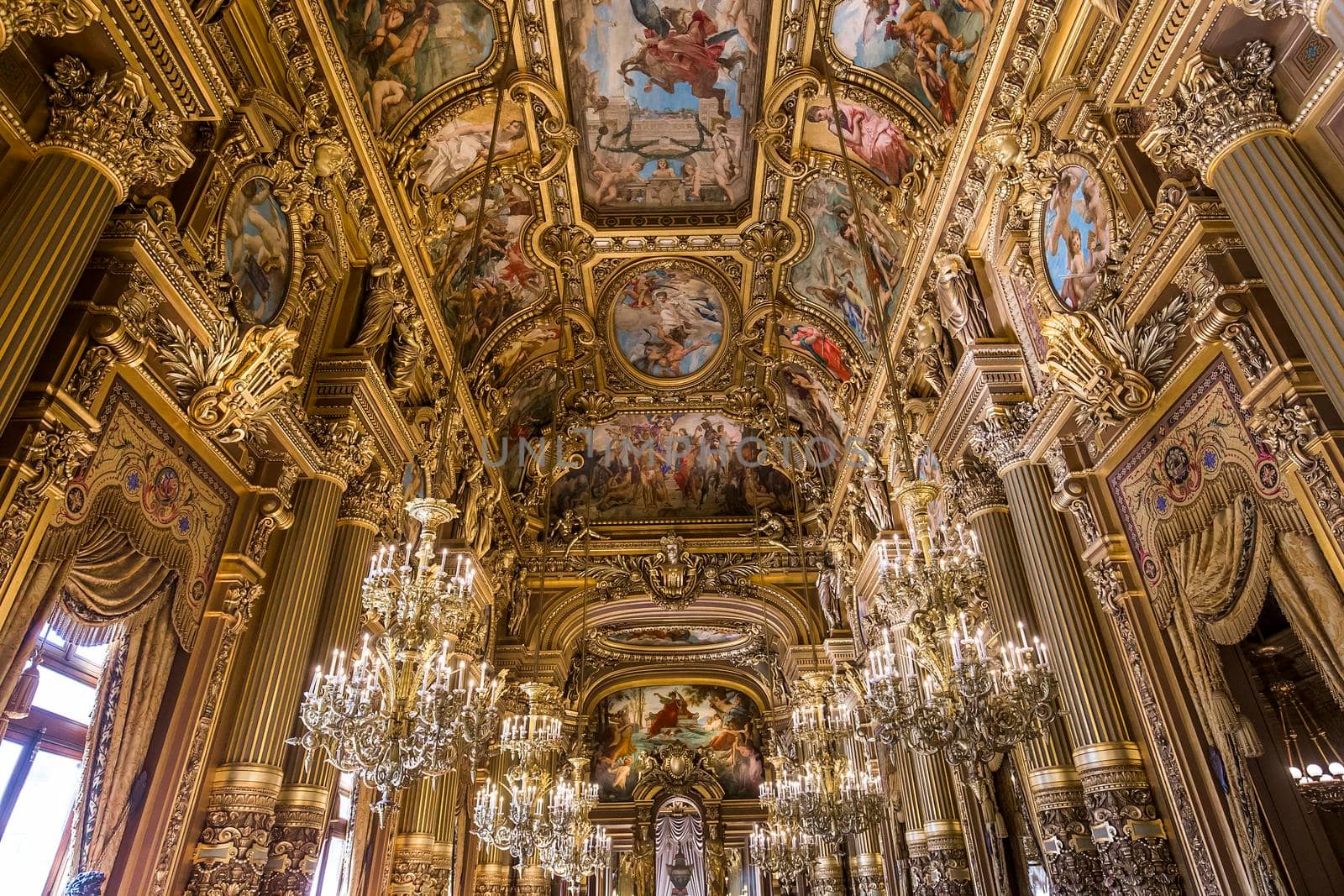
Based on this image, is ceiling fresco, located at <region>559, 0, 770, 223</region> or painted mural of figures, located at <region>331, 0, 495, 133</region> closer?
painted mural of figures, located at <region>331, 0, 495, 133</region>

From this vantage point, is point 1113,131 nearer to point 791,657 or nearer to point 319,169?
point 319,169

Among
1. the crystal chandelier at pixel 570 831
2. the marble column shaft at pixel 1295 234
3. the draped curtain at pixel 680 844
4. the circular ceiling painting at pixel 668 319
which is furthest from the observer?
the draped curtain at pixel 680 844

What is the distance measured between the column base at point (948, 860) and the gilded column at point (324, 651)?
25.3ft

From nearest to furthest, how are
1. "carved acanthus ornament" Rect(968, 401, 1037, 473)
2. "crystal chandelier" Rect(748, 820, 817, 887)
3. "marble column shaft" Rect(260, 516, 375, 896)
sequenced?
"marble column shaft" Rect(260, 516, 375, 896), "carved acanthus ornament" Rect(968, 401, 1037, 473), "crystal chandelier" Rect(748, 820, 817, 887)

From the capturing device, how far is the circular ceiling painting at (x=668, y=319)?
14422 mm

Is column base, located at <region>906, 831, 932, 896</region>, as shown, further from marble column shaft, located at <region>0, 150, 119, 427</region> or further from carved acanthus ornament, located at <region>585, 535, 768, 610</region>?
marble column shaft, located at <region>0, 150, 119, 427</region>

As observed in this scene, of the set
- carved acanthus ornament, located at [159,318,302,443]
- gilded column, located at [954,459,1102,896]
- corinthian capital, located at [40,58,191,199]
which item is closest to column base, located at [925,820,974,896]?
gilded column, located at [954,459,1102,896]

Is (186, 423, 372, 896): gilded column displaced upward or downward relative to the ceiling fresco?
downward

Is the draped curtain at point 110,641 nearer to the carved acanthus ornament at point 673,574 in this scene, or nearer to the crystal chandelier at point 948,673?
the crystal chandelier at point 948,673

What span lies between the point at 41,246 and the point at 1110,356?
7.41 m

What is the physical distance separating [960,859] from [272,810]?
27.9ft

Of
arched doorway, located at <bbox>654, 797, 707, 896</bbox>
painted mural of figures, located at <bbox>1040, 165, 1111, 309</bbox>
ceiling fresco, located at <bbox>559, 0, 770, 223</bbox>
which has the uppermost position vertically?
ceiling fresco, located at <bbox>559, 0, 770, 223</bbox>

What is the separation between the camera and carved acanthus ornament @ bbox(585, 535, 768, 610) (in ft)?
59.4

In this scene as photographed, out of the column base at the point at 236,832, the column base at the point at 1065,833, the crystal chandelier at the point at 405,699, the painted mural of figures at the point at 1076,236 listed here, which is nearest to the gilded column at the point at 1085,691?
the column base at the point at 1065,833
